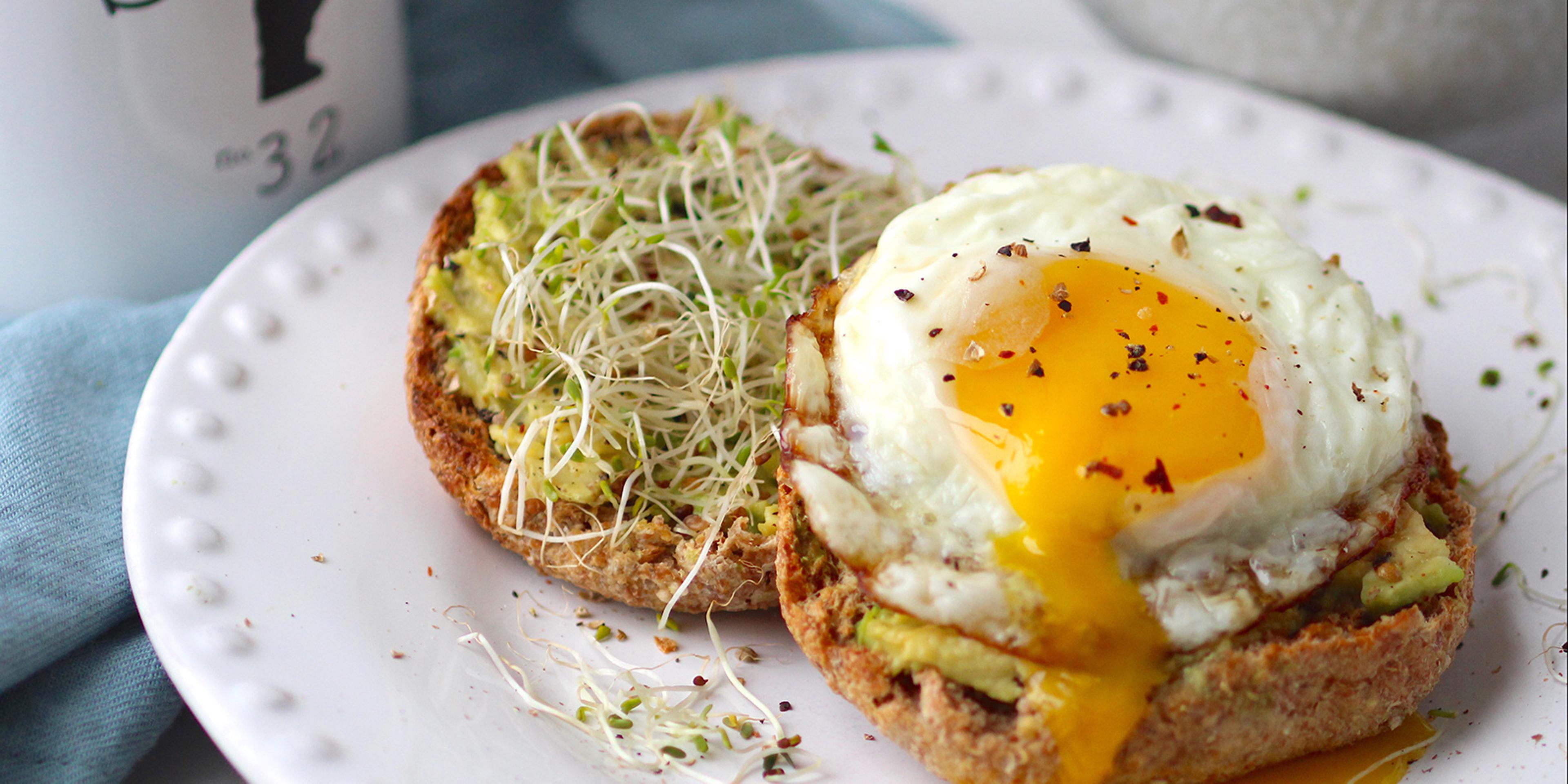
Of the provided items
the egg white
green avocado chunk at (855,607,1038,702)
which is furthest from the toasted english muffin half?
green avocado chunk at (855,607,1038,702)

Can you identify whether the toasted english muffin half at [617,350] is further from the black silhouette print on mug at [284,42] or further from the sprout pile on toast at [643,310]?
the black silhouette print on mug at [284,42]

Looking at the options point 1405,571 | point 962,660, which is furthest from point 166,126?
point 1405,571

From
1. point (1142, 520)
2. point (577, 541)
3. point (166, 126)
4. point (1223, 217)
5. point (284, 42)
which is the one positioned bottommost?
point (577, 541)

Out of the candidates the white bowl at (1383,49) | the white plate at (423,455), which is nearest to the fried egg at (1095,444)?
the white plate at (423,455)

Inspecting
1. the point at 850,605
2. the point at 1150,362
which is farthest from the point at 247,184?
the point at 1150,362

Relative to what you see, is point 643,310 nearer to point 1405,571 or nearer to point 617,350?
point 617,350

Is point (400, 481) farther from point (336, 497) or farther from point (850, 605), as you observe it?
point (850, 605)
